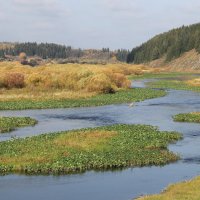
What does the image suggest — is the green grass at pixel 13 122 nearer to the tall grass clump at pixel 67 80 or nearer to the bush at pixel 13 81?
the tall grass clump at pixel 67 80

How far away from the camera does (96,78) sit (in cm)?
8969

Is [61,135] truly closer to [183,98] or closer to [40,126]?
[40,126]

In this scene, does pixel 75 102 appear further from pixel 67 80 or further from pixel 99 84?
pixel 67 80

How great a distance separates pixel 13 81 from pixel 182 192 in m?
70.3

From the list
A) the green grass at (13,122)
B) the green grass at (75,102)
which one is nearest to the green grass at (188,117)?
the green grass at (13,122)

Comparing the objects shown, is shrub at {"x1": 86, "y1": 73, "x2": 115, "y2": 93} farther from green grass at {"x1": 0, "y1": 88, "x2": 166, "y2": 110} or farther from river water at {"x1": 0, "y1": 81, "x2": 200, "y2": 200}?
river water at {"x1": 0, "y1": 81, "x2": 200, "y2": 200}

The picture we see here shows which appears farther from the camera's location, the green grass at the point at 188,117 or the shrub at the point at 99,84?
the shrub at the point at 99,84

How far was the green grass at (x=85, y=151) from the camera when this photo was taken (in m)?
33.2

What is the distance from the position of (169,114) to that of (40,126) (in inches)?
740

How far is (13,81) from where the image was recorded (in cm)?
9250

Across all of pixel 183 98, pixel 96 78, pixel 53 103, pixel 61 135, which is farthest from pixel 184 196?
pixel 96 78

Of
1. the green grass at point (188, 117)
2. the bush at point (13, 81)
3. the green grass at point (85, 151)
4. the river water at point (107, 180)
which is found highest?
the bush at point (13, 81)

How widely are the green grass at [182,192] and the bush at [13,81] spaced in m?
68.1

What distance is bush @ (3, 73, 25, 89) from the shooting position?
3632 inches
